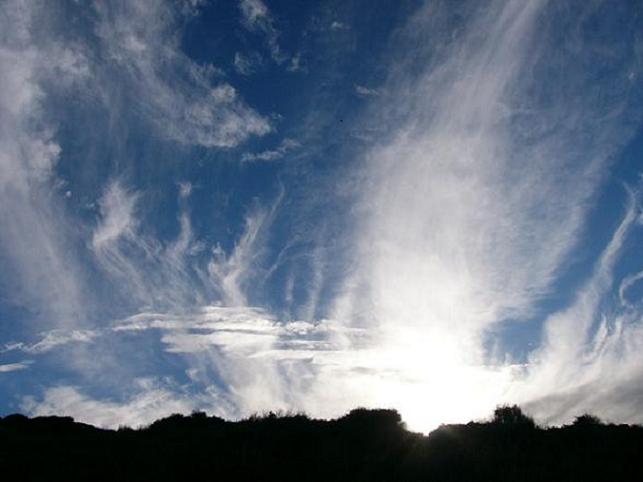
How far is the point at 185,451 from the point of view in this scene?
16578 mm

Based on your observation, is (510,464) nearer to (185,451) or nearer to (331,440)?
(331,440)

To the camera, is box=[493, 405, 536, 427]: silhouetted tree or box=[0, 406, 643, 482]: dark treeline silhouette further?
box=[493, 405, 536, 427]: silhouetted tree

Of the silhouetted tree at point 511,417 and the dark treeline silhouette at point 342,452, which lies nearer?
the dark treeline silhouette at point 342,452

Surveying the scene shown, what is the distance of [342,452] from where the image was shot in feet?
55.2

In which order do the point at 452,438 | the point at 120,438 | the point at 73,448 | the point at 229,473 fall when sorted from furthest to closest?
1. the point at 120,438
2. the point at 73,448
3. the point at 452,438
4. the point at 229,473

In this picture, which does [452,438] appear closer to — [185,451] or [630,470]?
[630,470]

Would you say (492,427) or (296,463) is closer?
(296,463)

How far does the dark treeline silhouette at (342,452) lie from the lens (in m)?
14.1

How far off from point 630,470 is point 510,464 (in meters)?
3.12

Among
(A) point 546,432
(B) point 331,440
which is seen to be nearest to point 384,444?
(B) point 331,440

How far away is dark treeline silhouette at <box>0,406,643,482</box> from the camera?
46.3 ft

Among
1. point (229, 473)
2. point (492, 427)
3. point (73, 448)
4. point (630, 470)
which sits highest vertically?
point (73, 448)

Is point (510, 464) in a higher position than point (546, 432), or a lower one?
lower

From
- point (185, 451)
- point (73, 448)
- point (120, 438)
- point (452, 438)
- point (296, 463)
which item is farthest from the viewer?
point (120, 438)
